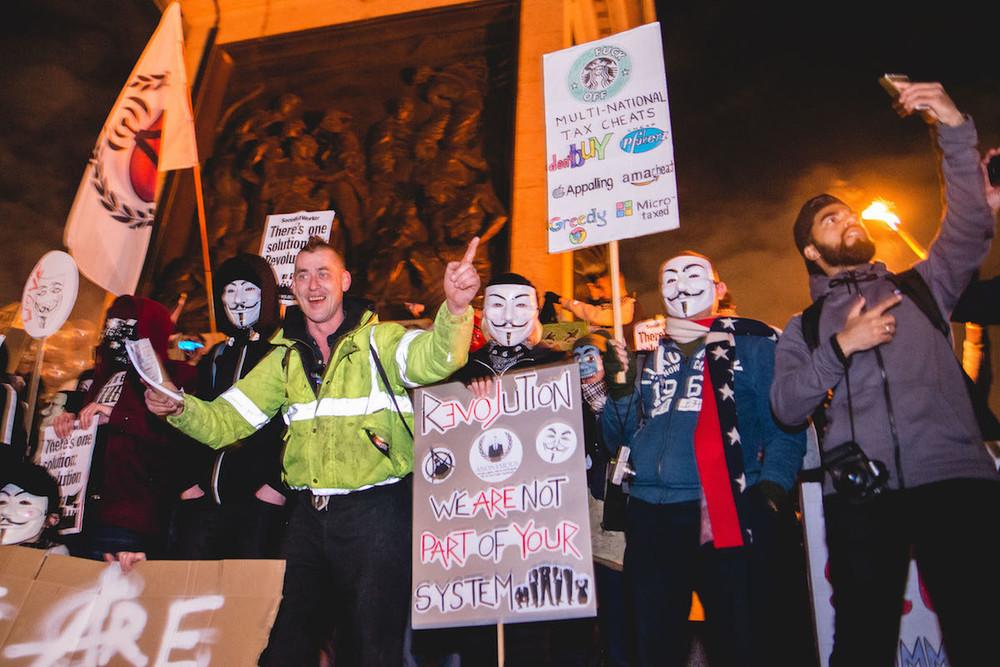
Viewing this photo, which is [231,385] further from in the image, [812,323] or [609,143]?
[812,323]

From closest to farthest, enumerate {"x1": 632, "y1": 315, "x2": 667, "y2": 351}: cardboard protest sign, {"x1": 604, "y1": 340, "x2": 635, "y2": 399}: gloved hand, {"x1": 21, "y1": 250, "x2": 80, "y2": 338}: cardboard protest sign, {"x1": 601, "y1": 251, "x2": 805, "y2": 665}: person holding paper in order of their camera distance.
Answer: {"x1": 601, "y1": 251, "x2": 805, "y2": 665}: person holding paper < {"x1": 604, "y1": 340, "x2": 635, "y2": 399}: gloved hand < {"x1": 21, "y1": 250, "x2": 80, "y2": 338}: cardboard protest sign < {"x1": 632, "y1": 315, "x2": 667, "y2": 351}: cardboard protest sign

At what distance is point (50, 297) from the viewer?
581 cm

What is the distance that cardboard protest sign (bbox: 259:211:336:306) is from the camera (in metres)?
6.88

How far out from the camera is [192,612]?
3262 millimetres

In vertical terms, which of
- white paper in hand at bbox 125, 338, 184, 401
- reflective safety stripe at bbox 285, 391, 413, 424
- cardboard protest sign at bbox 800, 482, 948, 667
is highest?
white paper in hand at bbox 125, 338, 184, 401

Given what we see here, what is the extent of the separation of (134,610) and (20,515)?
1209 mm

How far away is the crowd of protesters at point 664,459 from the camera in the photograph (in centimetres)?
275

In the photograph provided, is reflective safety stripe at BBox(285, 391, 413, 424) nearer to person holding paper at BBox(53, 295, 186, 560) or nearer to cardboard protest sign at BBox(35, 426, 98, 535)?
person holding paper at BBox(53, 295, 186, 560)

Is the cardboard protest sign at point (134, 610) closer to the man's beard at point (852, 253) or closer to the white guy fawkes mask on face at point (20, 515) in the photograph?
the white guy fawkes mask on face at point (20, 515)

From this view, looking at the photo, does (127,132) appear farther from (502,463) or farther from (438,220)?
(502,463)

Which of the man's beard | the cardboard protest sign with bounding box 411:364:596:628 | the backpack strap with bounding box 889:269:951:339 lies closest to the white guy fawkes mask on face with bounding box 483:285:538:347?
the cardboard protest sign with bounding box 411:364:596:628

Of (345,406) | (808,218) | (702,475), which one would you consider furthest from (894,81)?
(345,406)

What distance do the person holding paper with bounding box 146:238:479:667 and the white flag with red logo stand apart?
8.14 feet

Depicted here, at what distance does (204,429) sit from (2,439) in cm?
260
